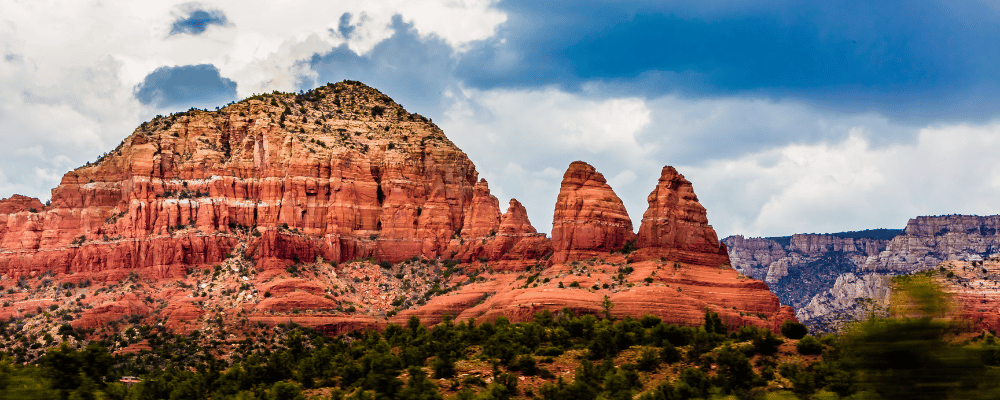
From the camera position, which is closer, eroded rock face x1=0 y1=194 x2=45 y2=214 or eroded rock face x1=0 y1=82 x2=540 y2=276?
eroded rock face x1=0 y1=82 x2=540 y2=276

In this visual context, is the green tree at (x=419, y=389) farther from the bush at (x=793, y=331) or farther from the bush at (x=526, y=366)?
the bush at (x=793, y=331)

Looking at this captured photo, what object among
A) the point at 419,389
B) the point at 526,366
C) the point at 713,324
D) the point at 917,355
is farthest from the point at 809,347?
the point at 917,355

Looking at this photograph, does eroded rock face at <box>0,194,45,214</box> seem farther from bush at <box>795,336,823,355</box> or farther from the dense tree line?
bush at <box>795,336,823,355</box>

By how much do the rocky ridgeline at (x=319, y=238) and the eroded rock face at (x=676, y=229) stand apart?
211 millimetres

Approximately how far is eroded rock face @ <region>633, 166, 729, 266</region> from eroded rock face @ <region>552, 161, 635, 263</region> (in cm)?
662

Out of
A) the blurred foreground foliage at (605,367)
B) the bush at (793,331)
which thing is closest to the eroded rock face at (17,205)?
the blurred foreground foliage at (605,367)


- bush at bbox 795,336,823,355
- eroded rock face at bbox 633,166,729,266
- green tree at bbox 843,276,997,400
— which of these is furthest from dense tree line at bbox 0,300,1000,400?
eroded rock face at bbox 633,166,729,266

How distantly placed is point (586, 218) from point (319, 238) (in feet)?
137

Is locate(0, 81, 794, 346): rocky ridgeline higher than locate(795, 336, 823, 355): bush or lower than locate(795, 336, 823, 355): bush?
higher

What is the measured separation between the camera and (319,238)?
140m

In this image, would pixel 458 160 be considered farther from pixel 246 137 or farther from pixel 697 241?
pixel 697 241

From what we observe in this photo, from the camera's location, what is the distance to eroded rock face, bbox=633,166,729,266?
121125 millimetres

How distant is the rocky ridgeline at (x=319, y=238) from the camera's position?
387 ft

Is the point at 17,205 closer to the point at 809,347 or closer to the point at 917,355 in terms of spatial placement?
the point at 809,347
